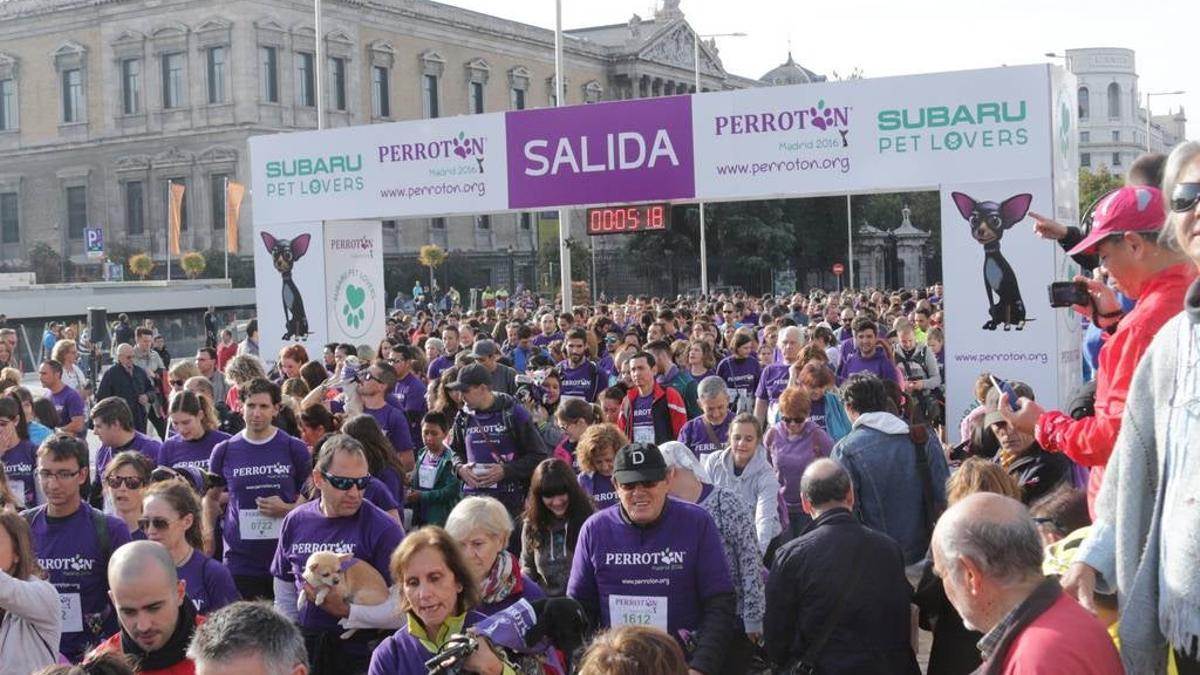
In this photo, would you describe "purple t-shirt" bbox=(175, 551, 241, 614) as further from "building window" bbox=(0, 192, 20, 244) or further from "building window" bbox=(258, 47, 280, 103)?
"building window" bbox=(0, 192, 20, 244)

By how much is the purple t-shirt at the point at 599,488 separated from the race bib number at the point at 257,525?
1.78 meters

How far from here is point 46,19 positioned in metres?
68.2

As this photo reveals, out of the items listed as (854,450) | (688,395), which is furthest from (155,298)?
(854,450)

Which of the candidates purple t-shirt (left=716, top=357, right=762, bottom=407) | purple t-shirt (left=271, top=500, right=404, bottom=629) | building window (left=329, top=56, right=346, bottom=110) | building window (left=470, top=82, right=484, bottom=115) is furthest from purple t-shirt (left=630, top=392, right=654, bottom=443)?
building window (left=470, top=82, right=484, bottom=115)

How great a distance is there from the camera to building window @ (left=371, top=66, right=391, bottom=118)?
70812mm

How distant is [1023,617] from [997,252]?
1124 cm

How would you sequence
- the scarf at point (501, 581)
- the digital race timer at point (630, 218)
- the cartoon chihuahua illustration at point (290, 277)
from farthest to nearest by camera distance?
the cartoon chihuahua illustration at point (290, 277) < the digital race timer at point (630, 218) < the scarf at point (501, 581)

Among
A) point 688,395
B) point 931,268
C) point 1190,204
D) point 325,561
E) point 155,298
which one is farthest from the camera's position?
point 931,268

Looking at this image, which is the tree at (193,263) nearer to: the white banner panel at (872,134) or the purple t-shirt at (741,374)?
the white banner panel at (872,134)

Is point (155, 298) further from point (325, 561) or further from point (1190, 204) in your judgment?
point (1190, 204)

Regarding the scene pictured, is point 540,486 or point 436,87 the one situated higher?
point 436,87

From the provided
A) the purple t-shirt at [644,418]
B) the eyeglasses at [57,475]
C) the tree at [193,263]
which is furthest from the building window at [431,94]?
the eyeglasses at [57,475]

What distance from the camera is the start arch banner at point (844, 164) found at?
13.8 meters

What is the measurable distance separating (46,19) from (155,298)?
30.9 metres
